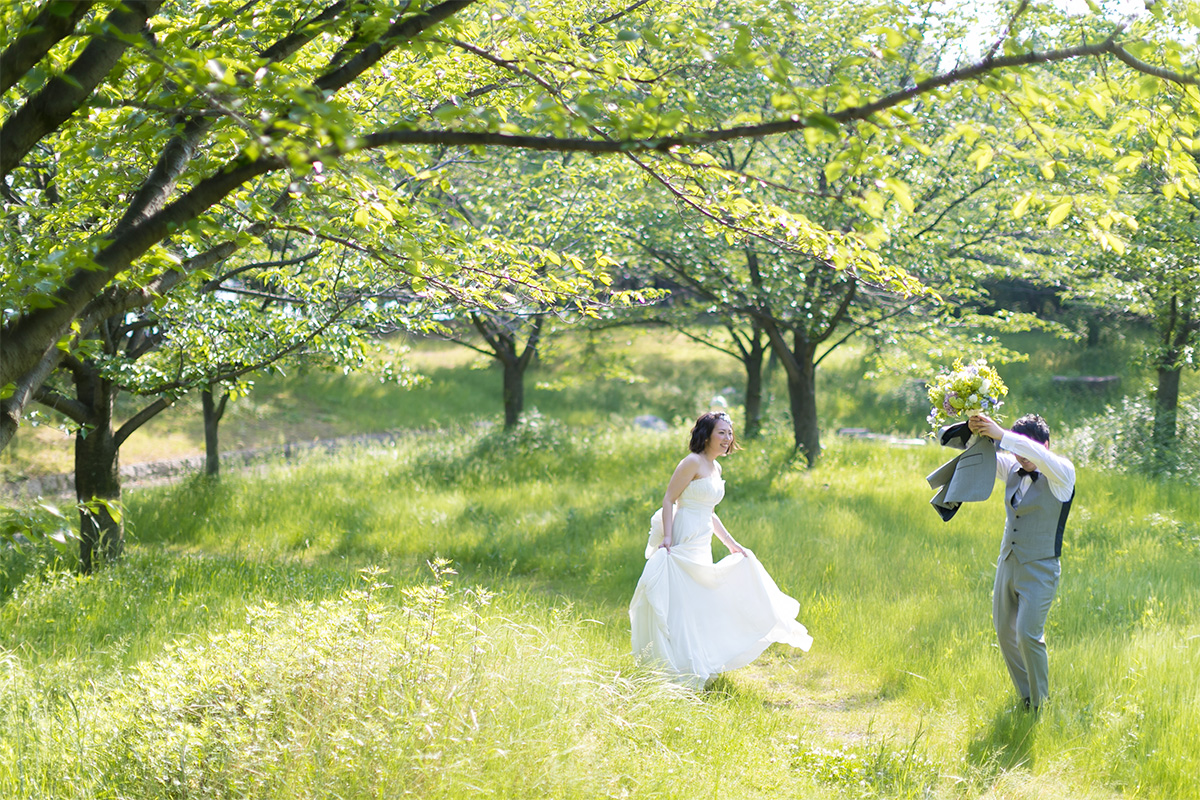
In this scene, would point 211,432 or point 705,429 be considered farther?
point 211,432

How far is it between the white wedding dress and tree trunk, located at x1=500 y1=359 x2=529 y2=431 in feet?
31.6

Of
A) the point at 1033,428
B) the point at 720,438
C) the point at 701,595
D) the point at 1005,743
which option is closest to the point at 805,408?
the point at 720,438

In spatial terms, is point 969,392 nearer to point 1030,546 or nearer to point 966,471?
point 966,471

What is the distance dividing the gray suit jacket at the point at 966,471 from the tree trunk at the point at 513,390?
423 inches

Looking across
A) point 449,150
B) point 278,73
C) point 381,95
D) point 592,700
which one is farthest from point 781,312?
point 278,73

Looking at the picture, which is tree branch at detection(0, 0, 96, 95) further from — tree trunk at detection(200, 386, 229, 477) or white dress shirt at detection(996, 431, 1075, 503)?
tree trunk at detection(200, 386, 229, 477)

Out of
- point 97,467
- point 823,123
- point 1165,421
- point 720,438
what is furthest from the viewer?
point 1165,421

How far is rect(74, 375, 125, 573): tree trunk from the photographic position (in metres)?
8.66

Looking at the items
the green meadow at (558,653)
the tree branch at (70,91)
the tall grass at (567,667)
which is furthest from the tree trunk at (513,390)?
the tree branch at (70,91)

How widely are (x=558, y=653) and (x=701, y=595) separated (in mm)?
1323

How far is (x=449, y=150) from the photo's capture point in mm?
10156

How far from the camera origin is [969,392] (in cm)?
549

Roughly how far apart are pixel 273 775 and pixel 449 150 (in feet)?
25.4

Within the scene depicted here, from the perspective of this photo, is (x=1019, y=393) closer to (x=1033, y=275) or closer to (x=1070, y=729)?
(x=1033, y=275)
